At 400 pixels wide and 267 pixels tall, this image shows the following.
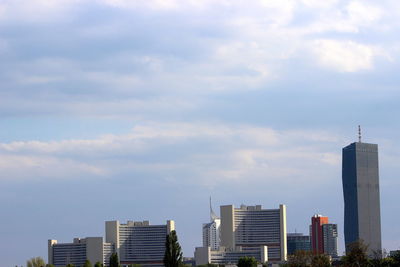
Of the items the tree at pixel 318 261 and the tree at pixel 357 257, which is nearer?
the tree at pixel 357 257

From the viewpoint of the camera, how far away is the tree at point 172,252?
126 metres

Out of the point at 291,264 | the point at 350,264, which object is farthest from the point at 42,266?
the point at 350,264

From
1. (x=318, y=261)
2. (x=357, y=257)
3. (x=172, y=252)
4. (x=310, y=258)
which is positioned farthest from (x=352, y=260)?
(x=172, y=252)

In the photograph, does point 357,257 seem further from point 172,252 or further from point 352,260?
point 172,252

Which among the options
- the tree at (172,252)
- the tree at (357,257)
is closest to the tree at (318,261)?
the tree at (357,257)

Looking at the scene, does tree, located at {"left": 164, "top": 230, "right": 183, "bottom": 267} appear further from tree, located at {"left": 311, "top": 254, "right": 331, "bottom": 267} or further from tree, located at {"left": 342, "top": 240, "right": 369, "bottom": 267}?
tree, located at {"left": 342, "top": 240, "right": 369, "bottom": 267}

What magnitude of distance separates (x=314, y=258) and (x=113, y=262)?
30.2 meters

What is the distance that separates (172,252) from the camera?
414 ft

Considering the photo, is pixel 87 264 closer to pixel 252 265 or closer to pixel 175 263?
pixel 252 265

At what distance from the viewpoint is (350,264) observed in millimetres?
127375

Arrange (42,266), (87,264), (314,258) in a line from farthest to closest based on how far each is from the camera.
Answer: (42,266) < (87,264) < (314,258)

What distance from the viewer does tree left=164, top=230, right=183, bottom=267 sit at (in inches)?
4953

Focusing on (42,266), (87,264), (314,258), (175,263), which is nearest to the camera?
(175,263)

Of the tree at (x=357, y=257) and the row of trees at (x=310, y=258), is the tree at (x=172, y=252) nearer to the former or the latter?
the row of trees at (x=310, y=258)
